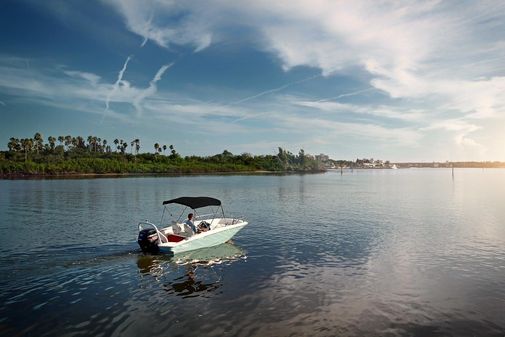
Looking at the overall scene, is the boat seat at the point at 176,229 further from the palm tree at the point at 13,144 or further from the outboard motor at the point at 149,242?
the palm tree at the point at 13,144

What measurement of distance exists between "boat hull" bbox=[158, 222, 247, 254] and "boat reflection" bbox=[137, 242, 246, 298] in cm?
35

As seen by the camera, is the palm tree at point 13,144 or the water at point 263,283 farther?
the palm tree at point 13,144

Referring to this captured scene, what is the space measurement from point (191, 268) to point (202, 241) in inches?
164

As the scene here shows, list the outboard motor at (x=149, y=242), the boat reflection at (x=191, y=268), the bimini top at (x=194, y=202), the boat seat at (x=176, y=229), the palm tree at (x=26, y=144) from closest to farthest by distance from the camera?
1. the boat reflection at (x=191, y=268)
2. the outboard motor at (x=149, y=242)
3. the boat seat at (x=176, y=229)
4. the bimini top at (x=194, y=202)
5. the palm tree at (x=26, y=144)

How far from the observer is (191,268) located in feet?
69.6

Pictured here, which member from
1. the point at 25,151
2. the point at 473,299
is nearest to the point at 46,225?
the point at 473,299

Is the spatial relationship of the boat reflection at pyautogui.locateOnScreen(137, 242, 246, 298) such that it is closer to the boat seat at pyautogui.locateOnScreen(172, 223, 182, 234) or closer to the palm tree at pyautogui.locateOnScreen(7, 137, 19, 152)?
the boat seat at pyautogui.locateOnScreen(172, 223, 182, 234)

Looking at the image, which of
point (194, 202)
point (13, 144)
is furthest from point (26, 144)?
point (194, 202)

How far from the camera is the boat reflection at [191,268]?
17859 mm

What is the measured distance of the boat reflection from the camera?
17859mm

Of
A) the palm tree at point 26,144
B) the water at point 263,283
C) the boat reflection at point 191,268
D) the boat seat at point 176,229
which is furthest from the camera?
the palm tree at point 26,144

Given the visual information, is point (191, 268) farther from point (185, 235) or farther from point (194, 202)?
A: point (194, 202)

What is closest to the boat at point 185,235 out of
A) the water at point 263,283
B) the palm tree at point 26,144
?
the water at point 263,283

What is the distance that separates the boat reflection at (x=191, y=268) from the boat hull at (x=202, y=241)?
35 centimetres
